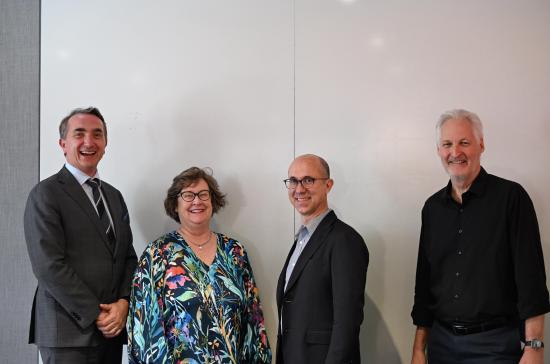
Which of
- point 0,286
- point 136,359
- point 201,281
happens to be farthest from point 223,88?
point 0,286

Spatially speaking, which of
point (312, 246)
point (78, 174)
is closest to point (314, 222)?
point (312, 246)

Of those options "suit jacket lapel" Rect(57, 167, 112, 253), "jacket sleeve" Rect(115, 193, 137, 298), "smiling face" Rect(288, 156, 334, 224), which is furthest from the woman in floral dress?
"smiling face" Rect(288, 156, 334, 224)

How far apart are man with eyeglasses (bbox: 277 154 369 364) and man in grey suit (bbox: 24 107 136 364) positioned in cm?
82

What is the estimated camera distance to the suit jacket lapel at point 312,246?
240 centimetres

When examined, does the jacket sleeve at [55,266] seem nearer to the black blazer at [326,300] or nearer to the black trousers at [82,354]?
the black trousers at [82,354]

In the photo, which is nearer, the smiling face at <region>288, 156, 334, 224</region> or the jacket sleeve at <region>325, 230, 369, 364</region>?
the jacket sleeve at <region>325, 230, 369, 364</region>

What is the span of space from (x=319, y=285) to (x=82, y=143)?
1340mm

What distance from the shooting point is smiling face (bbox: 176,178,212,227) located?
2.69 m

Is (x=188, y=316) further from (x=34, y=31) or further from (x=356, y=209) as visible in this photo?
(x=34, y=31)

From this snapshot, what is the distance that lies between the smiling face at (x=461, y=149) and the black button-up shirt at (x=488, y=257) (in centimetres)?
8

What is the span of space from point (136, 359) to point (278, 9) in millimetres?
2079

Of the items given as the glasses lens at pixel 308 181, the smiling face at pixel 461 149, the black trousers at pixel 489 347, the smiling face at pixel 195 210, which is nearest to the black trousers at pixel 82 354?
the smiling face at pixel 195 210

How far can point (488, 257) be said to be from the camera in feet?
7.68

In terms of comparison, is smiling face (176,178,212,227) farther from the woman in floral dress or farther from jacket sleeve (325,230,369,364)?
jacket sleeve (325,230,369,364)
